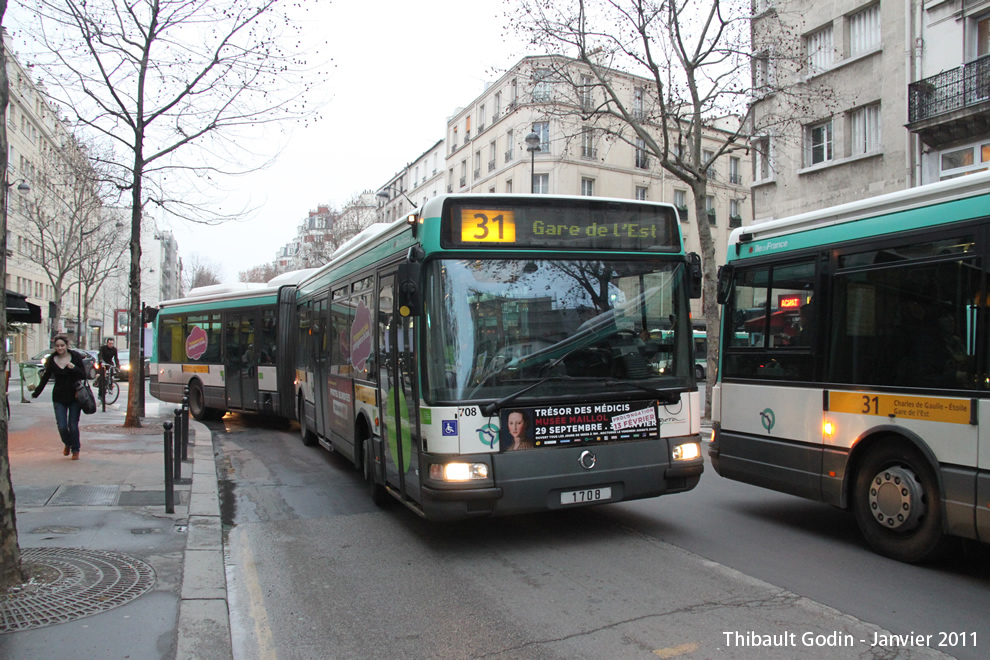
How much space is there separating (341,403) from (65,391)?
4.05 metres

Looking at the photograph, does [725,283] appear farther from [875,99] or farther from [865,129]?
[865,129]

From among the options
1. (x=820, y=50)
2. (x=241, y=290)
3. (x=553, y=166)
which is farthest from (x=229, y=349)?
(x=553, y=166)

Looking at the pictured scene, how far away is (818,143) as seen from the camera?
75.3 feet

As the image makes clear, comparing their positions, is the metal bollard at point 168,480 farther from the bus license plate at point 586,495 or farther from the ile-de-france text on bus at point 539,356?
the bus license plate at point 586,495

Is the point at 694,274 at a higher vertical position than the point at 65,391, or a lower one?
higher

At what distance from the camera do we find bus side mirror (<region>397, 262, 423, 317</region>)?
5.68 meters

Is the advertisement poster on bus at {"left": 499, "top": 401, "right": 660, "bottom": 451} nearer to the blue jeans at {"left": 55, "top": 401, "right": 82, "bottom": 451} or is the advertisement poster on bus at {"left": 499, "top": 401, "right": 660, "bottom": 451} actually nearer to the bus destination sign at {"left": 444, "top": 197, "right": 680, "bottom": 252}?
the bus destination sign at {"left": 444, "top": 197, "right": 680, "bottom": 252}

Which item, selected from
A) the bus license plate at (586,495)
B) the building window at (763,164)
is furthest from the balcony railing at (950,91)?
the bus license plate at (586,495)

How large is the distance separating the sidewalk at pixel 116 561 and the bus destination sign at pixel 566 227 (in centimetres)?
327

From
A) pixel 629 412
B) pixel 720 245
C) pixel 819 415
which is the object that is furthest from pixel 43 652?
pixel 720 245

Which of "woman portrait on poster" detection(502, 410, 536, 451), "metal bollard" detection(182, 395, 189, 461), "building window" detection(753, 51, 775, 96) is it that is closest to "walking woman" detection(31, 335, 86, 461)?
"metal bollard" detection(182, 395, 189, 461)

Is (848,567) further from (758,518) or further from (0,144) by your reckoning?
(0,144)

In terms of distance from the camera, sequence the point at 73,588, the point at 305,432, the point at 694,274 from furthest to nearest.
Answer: the point at 305,432 → the point at 694,274 → the point at 73,588

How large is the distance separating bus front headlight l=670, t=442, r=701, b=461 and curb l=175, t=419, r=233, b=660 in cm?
376
